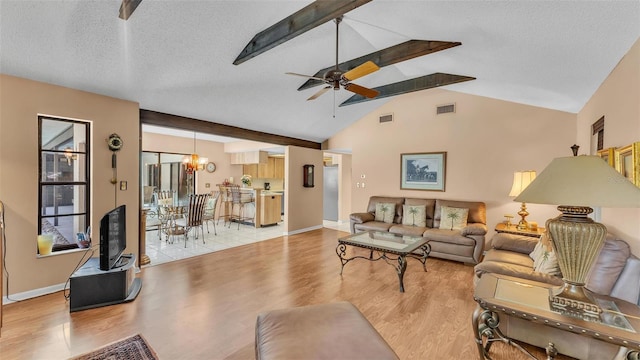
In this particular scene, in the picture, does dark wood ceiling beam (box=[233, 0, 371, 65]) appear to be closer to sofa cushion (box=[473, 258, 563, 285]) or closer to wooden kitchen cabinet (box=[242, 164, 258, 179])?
sofa cushion (box=[473, 258, 563, 285])

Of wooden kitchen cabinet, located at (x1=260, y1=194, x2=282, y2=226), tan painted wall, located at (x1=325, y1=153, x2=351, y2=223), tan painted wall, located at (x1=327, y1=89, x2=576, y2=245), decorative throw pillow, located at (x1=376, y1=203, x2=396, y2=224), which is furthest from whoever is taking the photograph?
tan painted wall, located at (x1=325, y1=153, x2=351, y2=223)

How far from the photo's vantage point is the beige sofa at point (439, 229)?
13.5ft

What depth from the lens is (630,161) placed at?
6.24 feet

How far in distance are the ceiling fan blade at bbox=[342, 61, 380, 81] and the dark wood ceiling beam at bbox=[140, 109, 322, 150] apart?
10.3 feet

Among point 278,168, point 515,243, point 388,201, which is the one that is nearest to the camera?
point 515,243

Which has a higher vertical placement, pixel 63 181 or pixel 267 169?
pixel 267 169

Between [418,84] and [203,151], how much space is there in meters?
Answer: 6.15

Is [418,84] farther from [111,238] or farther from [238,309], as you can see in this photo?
[111,238]

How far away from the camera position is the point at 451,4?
2037mm

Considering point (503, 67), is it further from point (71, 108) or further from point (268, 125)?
point (71, 108)

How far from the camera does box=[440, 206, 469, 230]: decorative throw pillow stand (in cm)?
457

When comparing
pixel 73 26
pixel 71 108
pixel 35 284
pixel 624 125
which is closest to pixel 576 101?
pixel 624 125

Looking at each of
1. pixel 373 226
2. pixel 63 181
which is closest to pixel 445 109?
pixel 373 226

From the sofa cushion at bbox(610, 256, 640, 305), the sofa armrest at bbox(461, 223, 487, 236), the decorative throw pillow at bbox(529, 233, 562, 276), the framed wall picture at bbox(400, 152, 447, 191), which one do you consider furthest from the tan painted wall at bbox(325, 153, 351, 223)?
the sofa cushion at bbox(610, 256, 640, 305)
